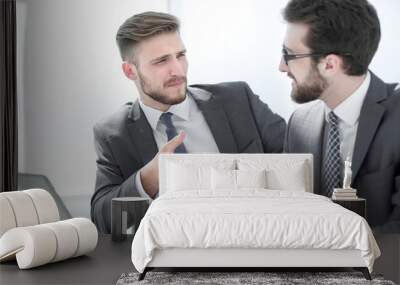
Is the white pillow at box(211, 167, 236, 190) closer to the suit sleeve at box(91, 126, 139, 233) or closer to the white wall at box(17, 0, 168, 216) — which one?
the suit sleeve at box(91, 126, 139, 233)

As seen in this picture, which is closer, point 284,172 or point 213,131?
point 284,172

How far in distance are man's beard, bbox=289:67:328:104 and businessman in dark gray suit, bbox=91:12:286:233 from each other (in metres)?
0.31

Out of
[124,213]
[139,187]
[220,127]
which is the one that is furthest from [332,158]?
[124,213]

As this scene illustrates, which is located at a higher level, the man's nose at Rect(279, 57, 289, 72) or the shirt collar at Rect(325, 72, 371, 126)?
the man's nose at Rect(279, 57, 289, 72)

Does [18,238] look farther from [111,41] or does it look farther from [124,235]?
[111,41]

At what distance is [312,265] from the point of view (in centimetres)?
522

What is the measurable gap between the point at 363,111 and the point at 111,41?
2768mm

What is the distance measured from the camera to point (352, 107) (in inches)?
289

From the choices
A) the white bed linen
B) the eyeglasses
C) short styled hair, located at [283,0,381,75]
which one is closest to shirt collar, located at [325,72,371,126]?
short styled hair, located at [283,0,381,75]

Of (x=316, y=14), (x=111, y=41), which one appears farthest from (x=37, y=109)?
(x=316, y=14)

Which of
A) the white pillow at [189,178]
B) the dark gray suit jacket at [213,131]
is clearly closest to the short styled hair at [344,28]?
the dark gray suit jacket at [213,131]

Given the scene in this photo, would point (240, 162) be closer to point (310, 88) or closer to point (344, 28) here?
point (310, 88)

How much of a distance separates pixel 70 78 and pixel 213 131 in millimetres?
1658

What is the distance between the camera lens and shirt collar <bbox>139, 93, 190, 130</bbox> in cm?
749
